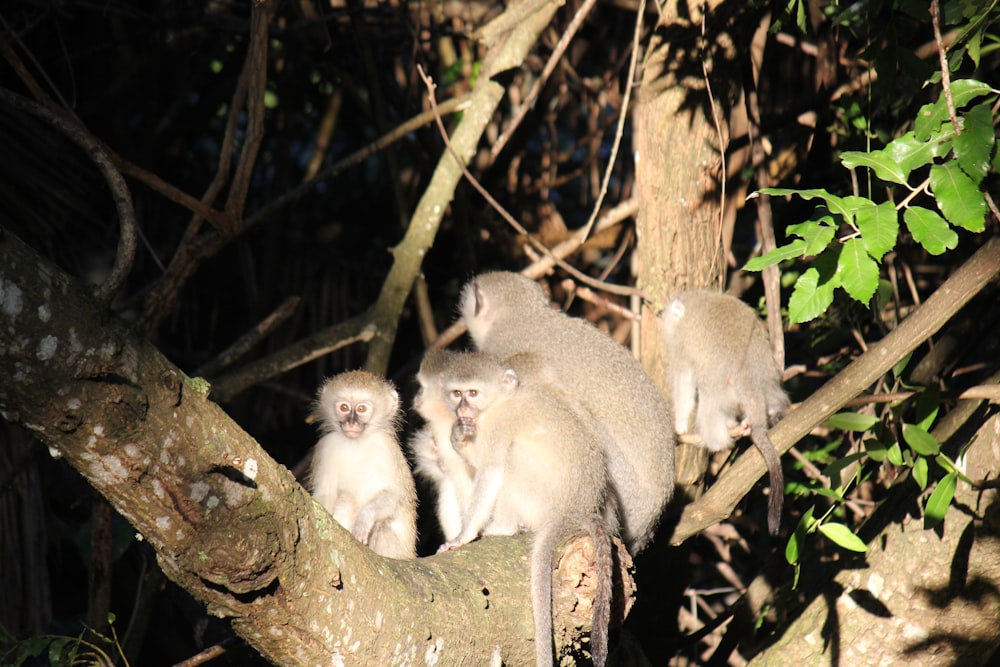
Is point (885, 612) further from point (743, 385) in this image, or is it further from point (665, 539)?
point (743, 385)

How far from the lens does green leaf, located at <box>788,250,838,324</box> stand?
2664mm

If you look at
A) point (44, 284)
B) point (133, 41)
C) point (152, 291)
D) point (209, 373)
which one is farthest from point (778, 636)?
point (133, 41)

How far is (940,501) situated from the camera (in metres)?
3.29

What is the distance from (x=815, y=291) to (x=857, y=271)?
0.56 ft

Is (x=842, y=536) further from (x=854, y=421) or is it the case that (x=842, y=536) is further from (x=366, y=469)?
(x=366, y=469)

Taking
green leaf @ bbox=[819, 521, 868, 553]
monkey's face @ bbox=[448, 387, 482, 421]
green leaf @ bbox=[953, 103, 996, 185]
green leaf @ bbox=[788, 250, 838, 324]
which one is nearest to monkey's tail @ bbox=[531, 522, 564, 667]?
monkey's face @ bbox=[448, 387, 482, 421]

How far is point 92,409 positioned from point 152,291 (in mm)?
2122

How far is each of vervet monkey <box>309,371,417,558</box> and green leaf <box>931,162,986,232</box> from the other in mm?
2339

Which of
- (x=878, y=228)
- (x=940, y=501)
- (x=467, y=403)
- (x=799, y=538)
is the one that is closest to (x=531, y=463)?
(x=467, y=403)

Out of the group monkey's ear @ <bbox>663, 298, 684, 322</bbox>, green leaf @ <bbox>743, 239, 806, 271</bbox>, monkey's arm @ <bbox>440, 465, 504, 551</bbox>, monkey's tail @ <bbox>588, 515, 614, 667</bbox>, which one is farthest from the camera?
monkey's ear @ <bbox>663, 298, 684, 322</bbox>

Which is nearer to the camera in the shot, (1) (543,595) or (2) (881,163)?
(2) (881,163)

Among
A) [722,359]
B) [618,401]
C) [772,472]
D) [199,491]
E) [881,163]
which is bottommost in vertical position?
[199,491]

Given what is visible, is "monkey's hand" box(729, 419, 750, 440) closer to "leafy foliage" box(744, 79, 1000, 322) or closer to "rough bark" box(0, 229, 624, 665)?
"leafy foliage" box(744, 79, 1000, 322)

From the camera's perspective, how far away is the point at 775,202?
4848 mm
